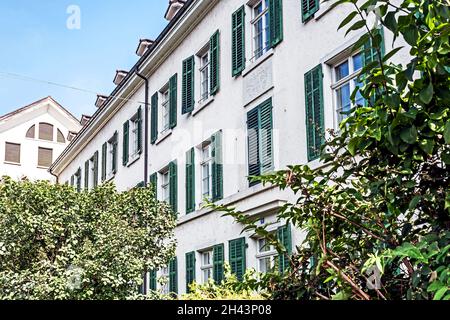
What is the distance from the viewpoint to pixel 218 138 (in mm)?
13547

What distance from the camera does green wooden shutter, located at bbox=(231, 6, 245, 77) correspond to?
1289cm

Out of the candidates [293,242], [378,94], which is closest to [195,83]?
[293,242]

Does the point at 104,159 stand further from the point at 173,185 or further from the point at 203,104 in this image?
the point at 203,104

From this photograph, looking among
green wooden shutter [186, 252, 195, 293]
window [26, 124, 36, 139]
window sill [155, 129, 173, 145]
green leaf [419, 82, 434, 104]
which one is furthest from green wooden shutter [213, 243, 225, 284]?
window [26, 124, 36, 139]

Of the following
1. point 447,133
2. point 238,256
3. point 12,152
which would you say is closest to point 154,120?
point 238,256

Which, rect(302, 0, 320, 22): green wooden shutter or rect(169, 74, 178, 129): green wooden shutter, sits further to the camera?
rect(169, 74, 178, 129): green wooden shutter

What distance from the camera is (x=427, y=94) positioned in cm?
279

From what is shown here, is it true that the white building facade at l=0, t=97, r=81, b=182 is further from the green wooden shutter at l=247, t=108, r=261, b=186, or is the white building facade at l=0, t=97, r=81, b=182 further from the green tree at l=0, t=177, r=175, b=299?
the green wooden shutter at l=247, t=108, r=261, b=186

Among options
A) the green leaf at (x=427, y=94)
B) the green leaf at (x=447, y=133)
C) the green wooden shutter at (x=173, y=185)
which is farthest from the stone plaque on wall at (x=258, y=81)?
the green leaf at (x=447, y=133)

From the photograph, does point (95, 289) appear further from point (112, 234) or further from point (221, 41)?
point (221, 41)

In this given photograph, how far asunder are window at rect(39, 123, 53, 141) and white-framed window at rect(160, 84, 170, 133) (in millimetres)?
14257

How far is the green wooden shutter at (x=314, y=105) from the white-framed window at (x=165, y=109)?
23.8 feet

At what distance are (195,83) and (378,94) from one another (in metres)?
12.4

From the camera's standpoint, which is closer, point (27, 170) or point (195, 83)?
point (195, 83)
